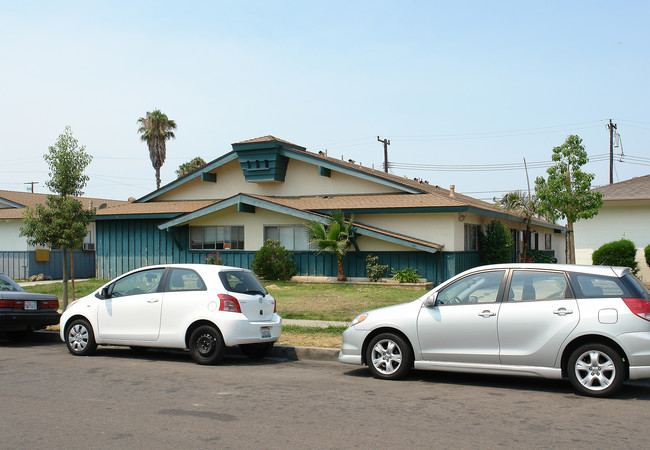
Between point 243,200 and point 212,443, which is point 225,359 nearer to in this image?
point 212,443

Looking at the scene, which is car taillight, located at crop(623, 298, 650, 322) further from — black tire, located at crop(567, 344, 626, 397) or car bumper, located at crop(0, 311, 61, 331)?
car bumper, located at crop(0, 311, 61, 331)

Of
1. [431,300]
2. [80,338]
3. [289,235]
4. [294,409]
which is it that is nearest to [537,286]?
[431,300]

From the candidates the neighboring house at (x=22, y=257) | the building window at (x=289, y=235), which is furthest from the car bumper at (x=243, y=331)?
the neighboring house at (x=22, y=257)

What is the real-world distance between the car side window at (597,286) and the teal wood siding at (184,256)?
1491 centimetres

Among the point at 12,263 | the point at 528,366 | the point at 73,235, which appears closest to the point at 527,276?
the point at 528,366

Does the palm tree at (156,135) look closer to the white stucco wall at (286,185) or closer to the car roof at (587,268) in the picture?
the white stucco wall at (286,185)

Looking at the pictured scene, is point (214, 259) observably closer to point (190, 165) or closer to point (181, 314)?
point (181, 314)

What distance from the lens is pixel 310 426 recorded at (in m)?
6.41

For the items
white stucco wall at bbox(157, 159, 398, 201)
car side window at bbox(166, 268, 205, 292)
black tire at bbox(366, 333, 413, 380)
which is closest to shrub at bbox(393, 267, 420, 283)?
white stucco wall at bbox(157, 159, 398, 201)

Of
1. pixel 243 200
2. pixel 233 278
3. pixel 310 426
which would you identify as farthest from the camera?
pixel 243 200

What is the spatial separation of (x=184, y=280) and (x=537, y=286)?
540 centimetres

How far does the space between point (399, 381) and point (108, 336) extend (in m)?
4.94

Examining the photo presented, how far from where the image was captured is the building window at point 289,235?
2550cm

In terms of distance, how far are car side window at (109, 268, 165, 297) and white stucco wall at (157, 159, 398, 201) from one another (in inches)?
635
